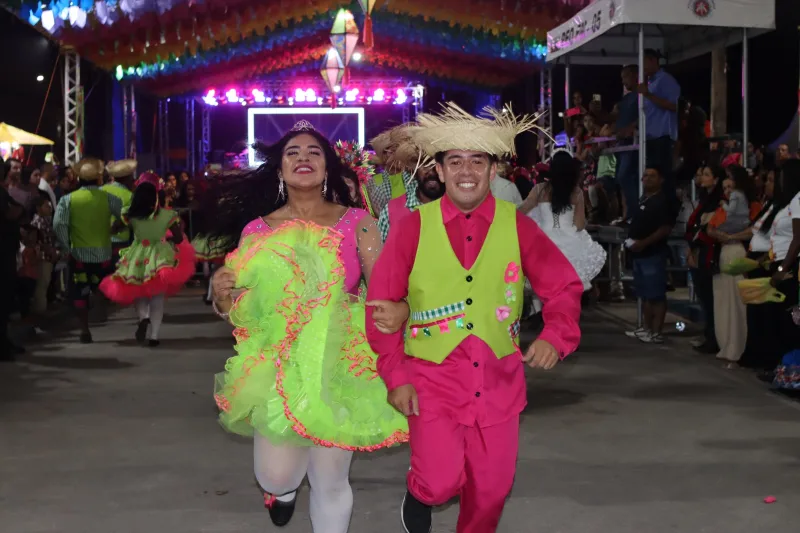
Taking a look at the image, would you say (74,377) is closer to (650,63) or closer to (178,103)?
(650,63)

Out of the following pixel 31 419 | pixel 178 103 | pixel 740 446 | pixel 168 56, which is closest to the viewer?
pixel 740 446

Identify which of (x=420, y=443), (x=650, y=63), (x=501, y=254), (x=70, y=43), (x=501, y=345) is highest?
(x=70, y=43)

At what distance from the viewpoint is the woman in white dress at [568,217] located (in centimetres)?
1031

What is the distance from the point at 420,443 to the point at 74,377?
21.6 feet

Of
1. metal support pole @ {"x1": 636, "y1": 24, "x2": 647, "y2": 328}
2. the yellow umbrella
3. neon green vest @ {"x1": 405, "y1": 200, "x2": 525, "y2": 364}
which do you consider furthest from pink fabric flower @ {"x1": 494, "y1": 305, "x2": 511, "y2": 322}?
the yellow umbrella

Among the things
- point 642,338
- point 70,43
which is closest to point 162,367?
point 642,338

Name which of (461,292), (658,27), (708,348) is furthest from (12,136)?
(461,292)

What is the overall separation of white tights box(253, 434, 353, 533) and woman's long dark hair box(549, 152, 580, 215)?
6.26 metres

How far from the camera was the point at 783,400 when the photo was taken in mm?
8492

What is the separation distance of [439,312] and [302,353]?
2.06ft

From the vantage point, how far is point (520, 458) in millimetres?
6645

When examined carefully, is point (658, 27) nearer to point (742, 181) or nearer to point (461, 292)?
point (742, 181)

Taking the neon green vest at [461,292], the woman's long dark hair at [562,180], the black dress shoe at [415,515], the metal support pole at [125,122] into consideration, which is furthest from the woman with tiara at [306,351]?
the metal support pole at [125,122]

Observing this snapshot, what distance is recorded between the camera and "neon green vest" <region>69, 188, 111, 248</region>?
1199cm
